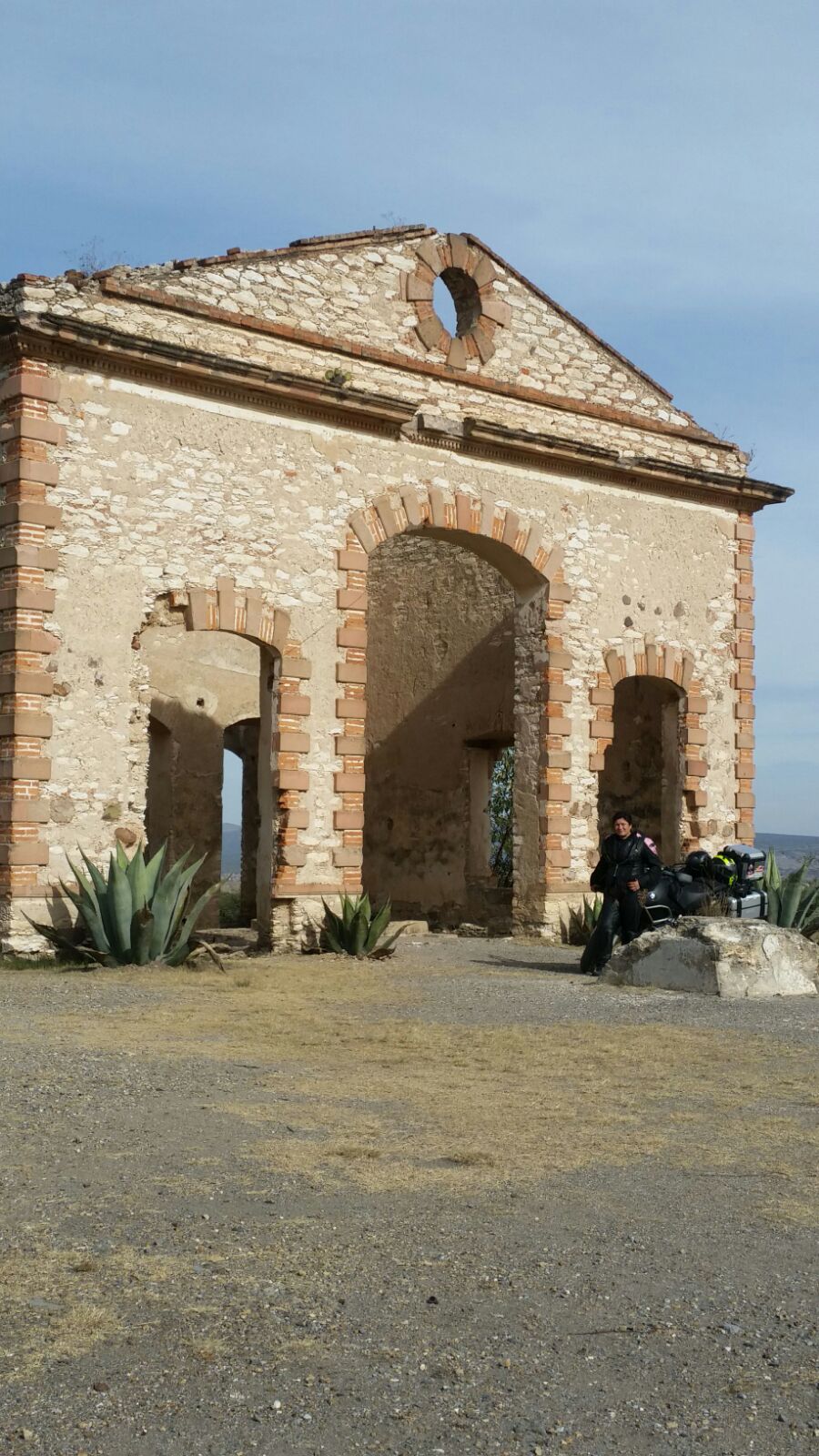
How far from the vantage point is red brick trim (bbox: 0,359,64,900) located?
38.3 feet

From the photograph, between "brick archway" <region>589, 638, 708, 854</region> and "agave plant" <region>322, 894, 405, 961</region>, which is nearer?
"agave plant" <region>322, 894, 405, 961</region>

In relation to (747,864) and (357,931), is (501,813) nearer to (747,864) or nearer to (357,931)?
(357,931)

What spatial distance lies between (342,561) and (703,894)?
4687 millimetres

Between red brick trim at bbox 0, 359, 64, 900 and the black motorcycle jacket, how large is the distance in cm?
463

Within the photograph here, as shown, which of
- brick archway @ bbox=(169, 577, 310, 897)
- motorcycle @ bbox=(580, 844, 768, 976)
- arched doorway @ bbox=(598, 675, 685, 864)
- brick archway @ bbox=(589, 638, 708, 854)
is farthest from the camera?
arched doorway @ bbox=(598, 675, 685, 864)

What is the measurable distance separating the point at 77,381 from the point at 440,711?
8.24 m

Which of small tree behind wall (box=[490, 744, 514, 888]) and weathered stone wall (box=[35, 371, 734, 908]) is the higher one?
weathered stone wall (box=[35, 371, 734, 908])

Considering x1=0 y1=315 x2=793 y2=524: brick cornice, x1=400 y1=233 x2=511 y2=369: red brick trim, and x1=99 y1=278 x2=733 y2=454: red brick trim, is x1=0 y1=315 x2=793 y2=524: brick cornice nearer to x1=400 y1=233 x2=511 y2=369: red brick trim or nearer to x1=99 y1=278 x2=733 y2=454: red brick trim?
x1=99 y1=278 x2=733 y2=454: red brick trim

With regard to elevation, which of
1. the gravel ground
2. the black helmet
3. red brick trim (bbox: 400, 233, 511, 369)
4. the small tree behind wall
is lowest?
the gravel ground

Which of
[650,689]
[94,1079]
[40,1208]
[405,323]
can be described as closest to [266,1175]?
[40,1208]

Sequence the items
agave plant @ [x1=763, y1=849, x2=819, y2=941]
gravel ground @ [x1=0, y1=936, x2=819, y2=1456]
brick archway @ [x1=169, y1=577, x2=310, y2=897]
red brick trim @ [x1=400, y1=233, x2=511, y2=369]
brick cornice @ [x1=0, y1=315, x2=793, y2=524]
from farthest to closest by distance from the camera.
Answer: red brick trim @ [x1=400, y1=233, x2=511, y2=369] < agave plant @ [x1=763, y1=849, x2=819, y2=941] < brick archway @ [x1=169, y1=577, x2=310, y2=897] < brick cornice @ [x1=0, y1=315, x2=793, y2=524] < gravel ground @ [x1=0, y1=936, x2=819, y2=1456]

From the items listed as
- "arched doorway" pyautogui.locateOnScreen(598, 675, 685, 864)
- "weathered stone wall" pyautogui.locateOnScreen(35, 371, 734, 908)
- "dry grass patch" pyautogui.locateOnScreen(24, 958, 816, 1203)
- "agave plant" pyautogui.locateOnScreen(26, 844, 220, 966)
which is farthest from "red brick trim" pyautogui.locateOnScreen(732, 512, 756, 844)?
"dry grass patch" pyautogui.locateOnScreen(24, 958, 816, 1203)

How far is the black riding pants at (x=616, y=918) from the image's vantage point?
11594 millimetres

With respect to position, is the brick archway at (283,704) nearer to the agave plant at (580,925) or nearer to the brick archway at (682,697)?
the agave plant at (580,925)
